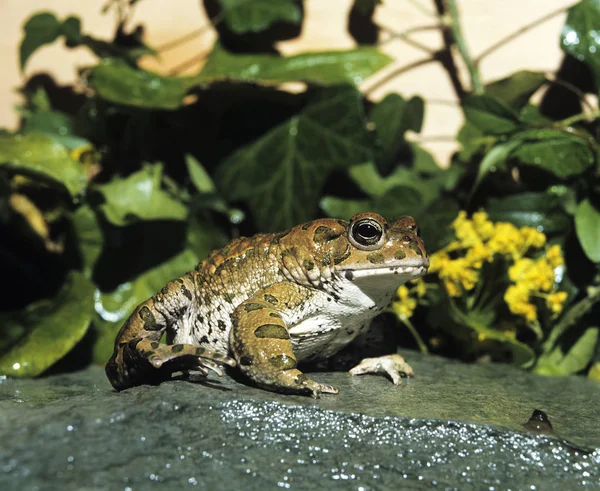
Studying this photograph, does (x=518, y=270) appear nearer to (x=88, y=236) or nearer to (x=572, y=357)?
(x=572, y=357)

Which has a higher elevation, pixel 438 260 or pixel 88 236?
pixel 88 236

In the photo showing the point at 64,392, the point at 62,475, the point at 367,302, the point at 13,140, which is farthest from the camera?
the point at 13,140

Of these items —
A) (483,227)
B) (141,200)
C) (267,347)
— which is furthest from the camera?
(141,200)

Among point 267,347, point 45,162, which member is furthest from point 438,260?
point 45,162

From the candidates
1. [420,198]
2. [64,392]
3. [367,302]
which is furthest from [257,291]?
[420,198]

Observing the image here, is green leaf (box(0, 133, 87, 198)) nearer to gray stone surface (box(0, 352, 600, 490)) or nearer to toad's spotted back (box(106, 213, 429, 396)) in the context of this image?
toad's spotted back (box(106, 213, 429, 396))

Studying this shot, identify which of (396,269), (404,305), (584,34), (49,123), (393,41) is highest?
(393,41)

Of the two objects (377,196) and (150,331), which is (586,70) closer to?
(377,196)
